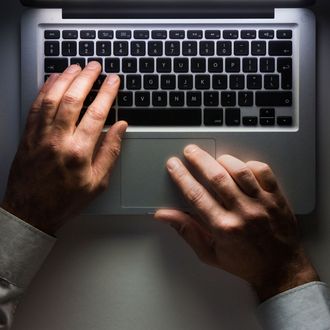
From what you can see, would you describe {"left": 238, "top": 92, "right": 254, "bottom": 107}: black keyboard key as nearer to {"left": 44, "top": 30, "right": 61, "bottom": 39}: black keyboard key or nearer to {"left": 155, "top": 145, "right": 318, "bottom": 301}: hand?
{"left": 155, "top": 145, "right": 318, "bottom": 301}: hand

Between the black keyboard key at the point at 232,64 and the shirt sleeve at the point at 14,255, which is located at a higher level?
the black keyboard key at the point at 232,64

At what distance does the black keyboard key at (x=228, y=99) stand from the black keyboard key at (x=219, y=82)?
0.5 inches

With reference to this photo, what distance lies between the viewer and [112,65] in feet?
2.94

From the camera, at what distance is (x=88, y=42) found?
90 cm

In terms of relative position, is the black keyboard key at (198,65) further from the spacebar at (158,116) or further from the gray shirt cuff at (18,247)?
the gray shirt cuff at (18,247)

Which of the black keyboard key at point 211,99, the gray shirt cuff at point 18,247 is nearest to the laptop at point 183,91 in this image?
the black keyboard key at point 211,99

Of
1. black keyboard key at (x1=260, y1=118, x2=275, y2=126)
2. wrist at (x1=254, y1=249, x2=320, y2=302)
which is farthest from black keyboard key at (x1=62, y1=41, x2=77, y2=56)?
wrist at (x1=254, y1=249, x2=320, y2=302)

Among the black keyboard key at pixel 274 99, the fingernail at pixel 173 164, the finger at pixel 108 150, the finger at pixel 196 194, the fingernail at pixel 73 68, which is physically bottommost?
the finger at pixel 196 194

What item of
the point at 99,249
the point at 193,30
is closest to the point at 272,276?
the point at 99,249

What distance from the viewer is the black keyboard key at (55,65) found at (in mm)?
895

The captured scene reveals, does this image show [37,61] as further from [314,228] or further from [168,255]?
[314,228]

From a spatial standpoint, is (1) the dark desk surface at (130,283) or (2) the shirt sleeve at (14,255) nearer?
(2) the shirt sleeve at (14,255)

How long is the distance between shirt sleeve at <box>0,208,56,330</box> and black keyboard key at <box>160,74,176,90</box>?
0.97 feet

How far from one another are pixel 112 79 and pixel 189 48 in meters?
0.13
